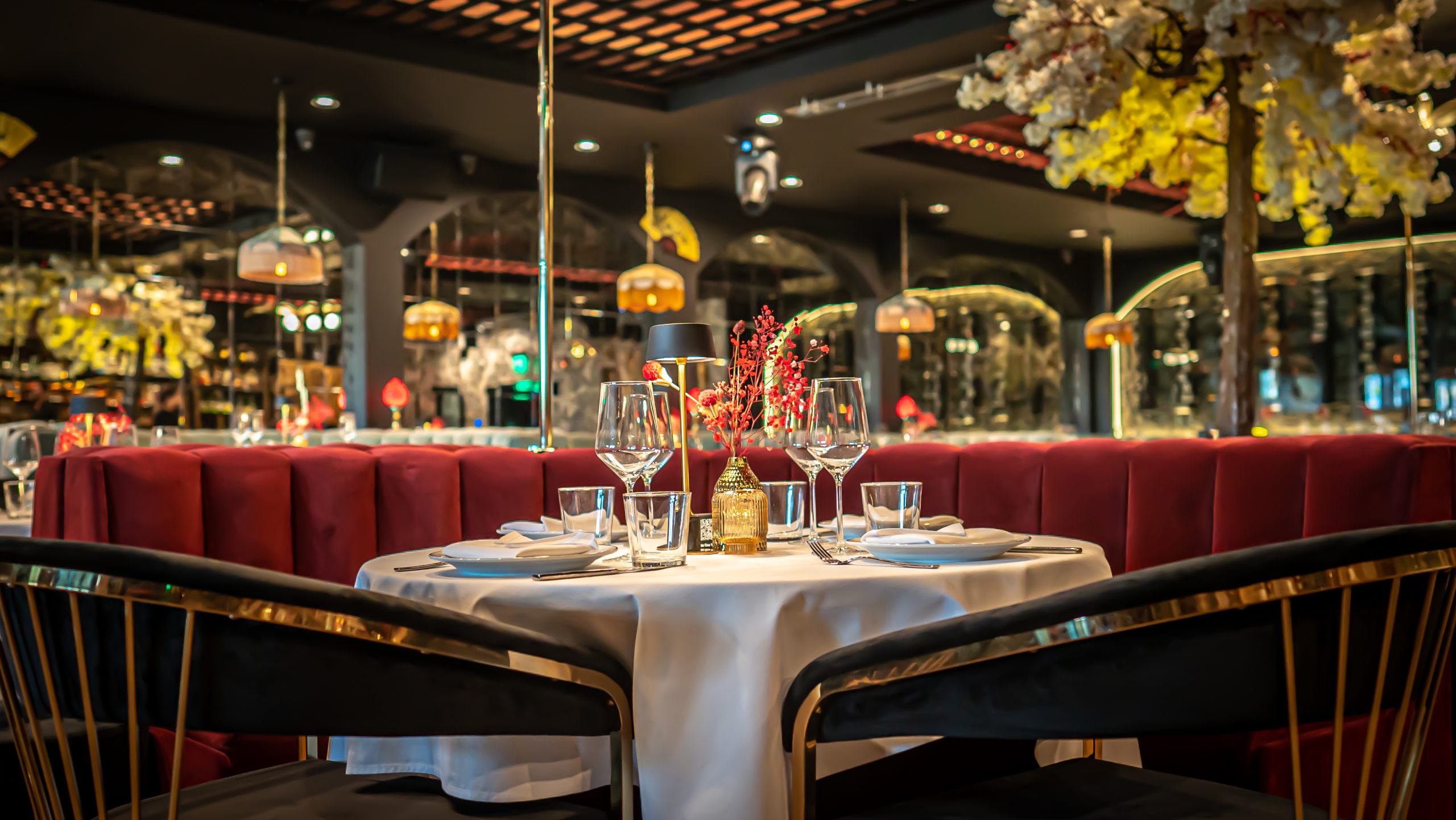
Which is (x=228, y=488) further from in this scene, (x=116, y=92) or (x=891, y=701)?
(x=116, y=92)

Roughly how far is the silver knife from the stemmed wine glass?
0.27 m

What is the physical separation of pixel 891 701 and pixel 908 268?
11042 mm

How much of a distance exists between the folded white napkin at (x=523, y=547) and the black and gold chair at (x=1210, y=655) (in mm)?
527

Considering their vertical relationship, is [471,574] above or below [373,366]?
below

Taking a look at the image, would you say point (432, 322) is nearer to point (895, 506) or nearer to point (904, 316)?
point (904, 316)

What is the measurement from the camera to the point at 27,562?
3.16 ft

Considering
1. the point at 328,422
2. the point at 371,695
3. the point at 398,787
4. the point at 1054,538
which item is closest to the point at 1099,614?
the point at 371,695

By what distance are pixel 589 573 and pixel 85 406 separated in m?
3.46

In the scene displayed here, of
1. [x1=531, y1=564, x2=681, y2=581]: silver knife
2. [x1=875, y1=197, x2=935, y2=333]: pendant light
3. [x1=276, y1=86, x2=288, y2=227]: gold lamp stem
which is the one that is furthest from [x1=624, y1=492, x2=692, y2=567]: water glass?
[x1=875, y1=197, x2=935, y2=333]: pendant light

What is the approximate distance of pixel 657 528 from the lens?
1.50 metres

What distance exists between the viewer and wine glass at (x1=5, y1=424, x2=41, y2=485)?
121 inches

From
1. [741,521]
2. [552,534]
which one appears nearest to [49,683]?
[552,534]

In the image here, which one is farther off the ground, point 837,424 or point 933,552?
point 837,424

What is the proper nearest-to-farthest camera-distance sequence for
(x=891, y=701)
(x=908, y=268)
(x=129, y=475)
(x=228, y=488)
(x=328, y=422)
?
(x=891, y=701)
(x=129, y=475)
(x=228, y=488)
(x=328, y=422)
(x=908, y=268)
